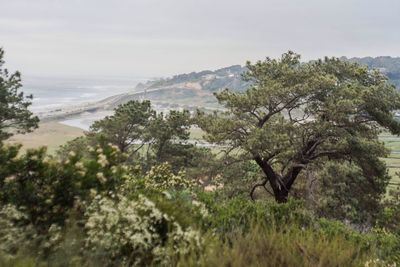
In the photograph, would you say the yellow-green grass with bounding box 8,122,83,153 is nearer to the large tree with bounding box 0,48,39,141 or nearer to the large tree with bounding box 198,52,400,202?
the large tree with bounding box 0,48,39,141

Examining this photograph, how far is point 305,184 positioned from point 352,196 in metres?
3.85

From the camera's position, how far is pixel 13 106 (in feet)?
79.4

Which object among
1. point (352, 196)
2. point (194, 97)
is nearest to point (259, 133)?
point (352, 196)

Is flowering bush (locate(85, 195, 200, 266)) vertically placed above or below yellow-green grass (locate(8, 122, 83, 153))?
above

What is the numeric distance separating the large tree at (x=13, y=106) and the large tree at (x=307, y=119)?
34.5 feet

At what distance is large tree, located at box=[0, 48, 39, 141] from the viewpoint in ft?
77.1

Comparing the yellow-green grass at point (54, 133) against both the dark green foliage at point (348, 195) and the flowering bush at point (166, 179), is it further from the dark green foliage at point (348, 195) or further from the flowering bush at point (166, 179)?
the flowering bush at point (166, 179)

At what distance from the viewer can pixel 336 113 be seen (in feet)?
51.1

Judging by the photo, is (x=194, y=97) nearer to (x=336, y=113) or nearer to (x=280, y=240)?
(x=336, y=113)

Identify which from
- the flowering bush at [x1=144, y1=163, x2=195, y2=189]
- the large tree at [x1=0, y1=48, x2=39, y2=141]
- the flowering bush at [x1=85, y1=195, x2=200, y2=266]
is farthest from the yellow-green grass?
the flowering bush at [x1=85, y1=195, x2=200, y2=266]

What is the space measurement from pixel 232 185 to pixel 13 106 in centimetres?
1263

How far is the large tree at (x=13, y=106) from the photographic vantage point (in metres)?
23.5

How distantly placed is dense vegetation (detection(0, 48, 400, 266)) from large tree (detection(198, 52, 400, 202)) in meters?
0.05

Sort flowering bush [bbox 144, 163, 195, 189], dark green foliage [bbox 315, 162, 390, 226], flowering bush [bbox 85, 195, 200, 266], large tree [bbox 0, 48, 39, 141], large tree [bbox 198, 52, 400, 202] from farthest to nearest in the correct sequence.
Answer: large tree [bbox 0, 48, 39, 141] → dark green foliage [bbox 315, 162, 390, 226] → large tree [bbox 198, 52, 400, 202] → flowering bush [bbox 144, 163, 195, 189] → flowering bush [bbox 85, 195, 200, 266]
